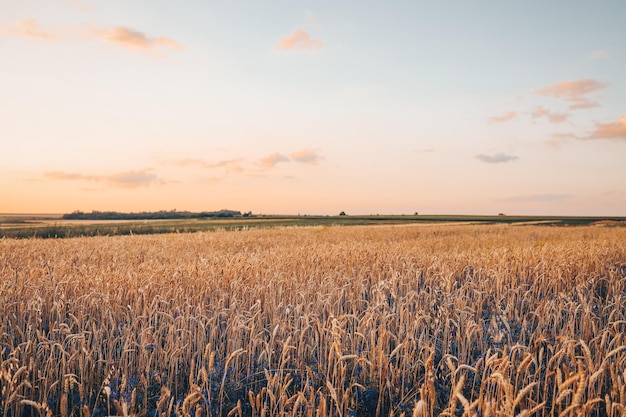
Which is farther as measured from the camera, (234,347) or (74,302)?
(74,302)

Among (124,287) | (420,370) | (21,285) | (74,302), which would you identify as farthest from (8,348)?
(420,370)

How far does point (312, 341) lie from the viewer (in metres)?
4.57

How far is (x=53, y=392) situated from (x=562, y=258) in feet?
33.2

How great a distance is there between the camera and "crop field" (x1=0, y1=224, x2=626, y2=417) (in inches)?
137

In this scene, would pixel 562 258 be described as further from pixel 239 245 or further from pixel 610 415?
pixel 239 245

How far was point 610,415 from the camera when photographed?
3.28 meters

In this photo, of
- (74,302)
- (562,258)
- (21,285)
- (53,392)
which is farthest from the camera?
(562,258)

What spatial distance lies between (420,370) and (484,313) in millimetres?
2488

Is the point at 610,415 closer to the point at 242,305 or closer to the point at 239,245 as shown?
the point at 242,305

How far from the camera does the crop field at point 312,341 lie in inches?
137

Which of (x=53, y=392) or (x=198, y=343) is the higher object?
(x=198, y=343)

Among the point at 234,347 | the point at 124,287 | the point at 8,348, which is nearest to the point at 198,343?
the point at 234,347

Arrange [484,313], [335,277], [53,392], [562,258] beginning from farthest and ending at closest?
[562,258] → [335,277] → [484,313] → [53,392]

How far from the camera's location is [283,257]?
10.5 metres
